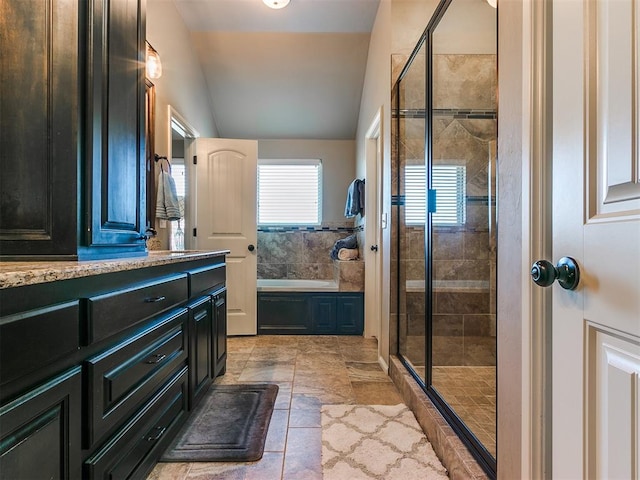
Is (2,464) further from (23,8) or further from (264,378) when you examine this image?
(264,378)

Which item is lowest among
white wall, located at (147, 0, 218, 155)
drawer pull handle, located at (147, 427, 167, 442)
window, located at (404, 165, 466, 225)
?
drawer pull handle, located at (147, 427, 167, 442)

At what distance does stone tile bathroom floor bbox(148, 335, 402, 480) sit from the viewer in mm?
1465

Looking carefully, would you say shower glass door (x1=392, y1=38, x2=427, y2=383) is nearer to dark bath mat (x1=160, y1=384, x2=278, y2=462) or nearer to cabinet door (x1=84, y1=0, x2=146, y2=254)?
dark bath mat (x1=160, y1=384, x2=278, y2=462)

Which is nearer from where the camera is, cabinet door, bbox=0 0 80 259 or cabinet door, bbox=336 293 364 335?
cabinet door, bbox=0 0 80 259

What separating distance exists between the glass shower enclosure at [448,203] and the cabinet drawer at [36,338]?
174cm

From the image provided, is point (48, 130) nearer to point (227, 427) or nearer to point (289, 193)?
point (227, 427)

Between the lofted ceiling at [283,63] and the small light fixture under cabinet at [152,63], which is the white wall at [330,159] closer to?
the lofted ceiling at [283,63]

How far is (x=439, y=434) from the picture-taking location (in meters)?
1.54

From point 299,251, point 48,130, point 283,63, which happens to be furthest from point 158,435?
point 283,63

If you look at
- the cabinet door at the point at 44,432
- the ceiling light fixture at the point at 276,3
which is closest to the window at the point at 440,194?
the ceiling light fixture at the point at 276,3

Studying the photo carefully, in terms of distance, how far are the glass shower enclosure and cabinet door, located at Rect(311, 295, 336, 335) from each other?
1142 mm

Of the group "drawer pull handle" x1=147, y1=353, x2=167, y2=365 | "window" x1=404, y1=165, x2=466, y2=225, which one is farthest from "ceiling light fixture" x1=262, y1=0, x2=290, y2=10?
"drawer pull handle" x1=147, y1=353, x2=167, y2=365

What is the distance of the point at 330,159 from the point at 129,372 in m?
3.76

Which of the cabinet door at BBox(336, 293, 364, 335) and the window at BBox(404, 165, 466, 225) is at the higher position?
the window at BBox(404, 165, 466, 225)
